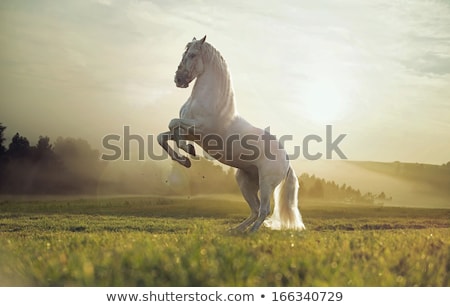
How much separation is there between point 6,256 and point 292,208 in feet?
11.5

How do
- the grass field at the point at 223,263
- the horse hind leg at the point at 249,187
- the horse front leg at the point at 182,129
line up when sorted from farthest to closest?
the horse hind leg at the point at 249,187
the horse front leg at the point at 182,129
the grass field at the point at 223,263

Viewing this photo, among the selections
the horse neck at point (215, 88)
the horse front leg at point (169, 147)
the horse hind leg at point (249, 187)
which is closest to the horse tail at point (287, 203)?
the horse hind leg at point (249, 187)

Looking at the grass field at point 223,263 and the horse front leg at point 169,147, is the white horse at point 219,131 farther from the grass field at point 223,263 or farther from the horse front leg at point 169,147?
the grass field at point 223,263

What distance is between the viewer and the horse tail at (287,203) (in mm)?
6492

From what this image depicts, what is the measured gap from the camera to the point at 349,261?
12.7ft

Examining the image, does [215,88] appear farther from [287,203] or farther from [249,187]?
[287,203]

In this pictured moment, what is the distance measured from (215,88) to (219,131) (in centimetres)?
50

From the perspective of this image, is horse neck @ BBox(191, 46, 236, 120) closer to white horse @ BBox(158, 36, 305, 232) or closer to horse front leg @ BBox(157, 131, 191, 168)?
white horse @ BBox(158, 36, 305, 232)

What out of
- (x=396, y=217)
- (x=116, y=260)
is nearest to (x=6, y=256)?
(x=116, y=260)

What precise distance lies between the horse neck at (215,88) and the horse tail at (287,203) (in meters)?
1.25

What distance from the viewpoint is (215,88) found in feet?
19.0

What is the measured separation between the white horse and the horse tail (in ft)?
0.95

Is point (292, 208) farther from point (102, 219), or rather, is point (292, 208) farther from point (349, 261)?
point (102, 219)

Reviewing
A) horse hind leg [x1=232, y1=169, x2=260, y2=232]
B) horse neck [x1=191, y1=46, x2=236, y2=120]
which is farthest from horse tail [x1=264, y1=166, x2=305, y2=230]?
horse neck [x1=191, y1=46, x2=236, y2=120]
